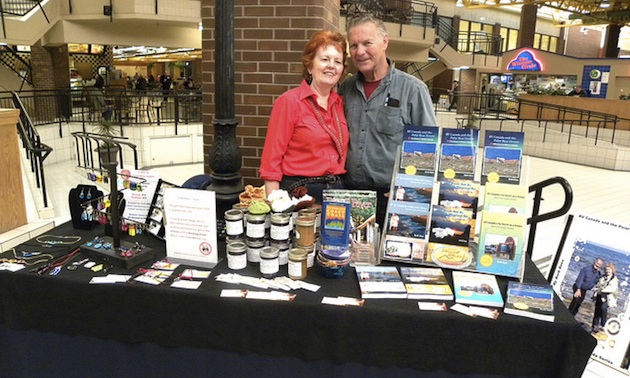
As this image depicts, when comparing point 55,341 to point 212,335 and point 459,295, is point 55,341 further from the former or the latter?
point 459,295

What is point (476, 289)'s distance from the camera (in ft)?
6.34

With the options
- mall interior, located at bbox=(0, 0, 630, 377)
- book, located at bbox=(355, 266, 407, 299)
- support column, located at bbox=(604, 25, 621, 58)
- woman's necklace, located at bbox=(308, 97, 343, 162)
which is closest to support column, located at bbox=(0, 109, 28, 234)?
mall interior, located at bbox=(0, 0, 630, 377)

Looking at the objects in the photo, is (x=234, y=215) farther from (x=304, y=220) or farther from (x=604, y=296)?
(x=604, y=296)

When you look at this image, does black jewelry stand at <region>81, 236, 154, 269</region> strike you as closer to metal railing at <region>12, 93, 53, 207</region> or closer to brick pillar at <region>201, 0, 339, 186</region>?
brick pillar at <region>201, 0, 339, 186</region>

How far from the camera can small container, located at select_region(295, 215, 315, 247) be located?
2031mm

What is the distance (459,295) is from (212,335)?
1004mm

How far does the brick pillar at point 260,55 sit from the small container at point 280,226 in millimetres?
1650

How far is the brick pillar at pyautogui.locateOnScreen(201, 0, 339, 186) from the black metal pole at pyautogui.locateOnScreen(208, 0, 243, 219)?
1.09 meters

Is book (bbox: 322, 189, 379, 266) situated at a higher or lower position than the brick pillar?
lower

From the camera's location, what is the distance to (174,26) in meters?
13.2

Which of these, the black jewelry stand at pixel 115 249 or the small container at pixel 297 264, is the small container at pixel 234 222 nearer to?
the small container at pixel 297 264

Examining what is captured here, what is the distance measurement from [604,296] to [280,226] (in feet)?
5.07

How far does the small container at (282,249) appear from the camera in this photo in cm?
206

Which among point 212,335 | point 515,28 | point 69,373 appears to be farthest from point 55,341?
point 515,28
